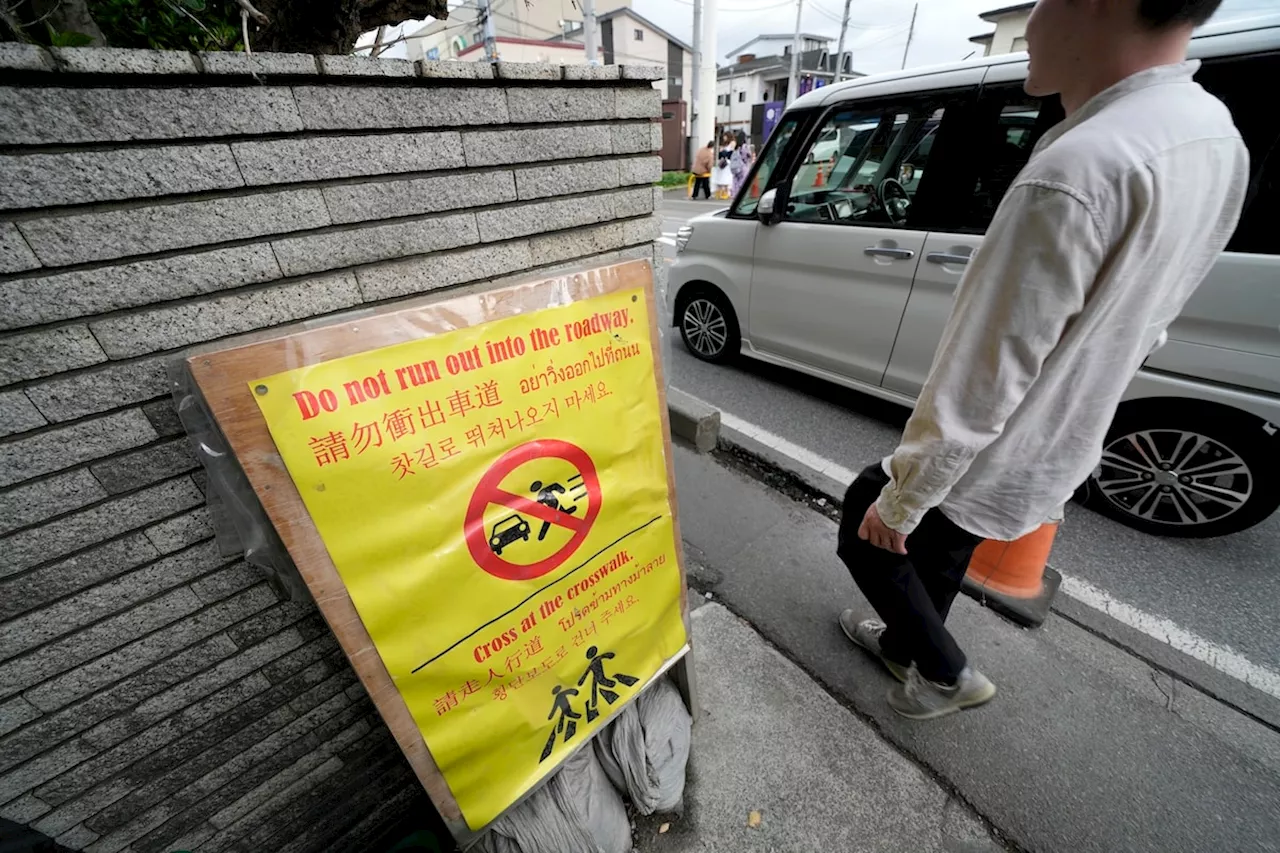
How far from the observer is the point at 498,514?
1.10 m

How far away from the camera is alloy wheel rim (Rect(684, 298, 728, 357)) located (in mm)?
4477

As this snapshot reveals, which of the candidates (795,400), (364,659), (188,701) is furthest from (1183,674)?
(188,701)

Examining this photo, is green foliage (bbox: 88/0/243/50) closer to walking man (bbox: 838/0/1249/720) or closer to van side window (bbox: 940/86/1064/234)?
walking man (bbox: 838/0/1249/720)

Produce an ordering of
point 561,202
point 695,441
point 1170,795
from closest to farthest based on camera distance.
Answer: point 561,202
point 1170,795
point 695,441

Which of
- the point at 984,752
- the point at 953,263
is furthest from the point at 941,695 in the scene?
the point at 953,263

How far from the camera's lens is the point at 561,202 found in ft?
4.70

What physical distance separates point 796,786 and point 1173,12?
218 centimetres

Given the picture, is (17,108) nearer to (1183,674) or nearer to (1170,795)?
(1170,795)

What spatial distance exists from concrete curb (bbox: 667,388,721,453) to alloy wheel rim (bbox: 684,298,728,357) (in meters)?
1.41

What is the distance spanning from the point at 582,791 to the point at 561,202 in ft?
5.46

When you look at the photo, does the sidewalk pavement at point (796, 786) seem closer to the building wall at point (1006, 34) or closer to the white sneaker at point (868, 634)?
the white sneaker at point (868, 634)

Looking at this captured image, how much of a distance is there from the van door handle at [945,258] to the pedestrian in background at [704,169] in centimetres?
1298

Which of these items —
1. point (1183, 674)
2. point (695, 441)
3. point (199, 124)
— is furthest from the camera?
point (695, 441)

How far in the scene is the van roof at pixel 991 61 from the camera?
198cm
